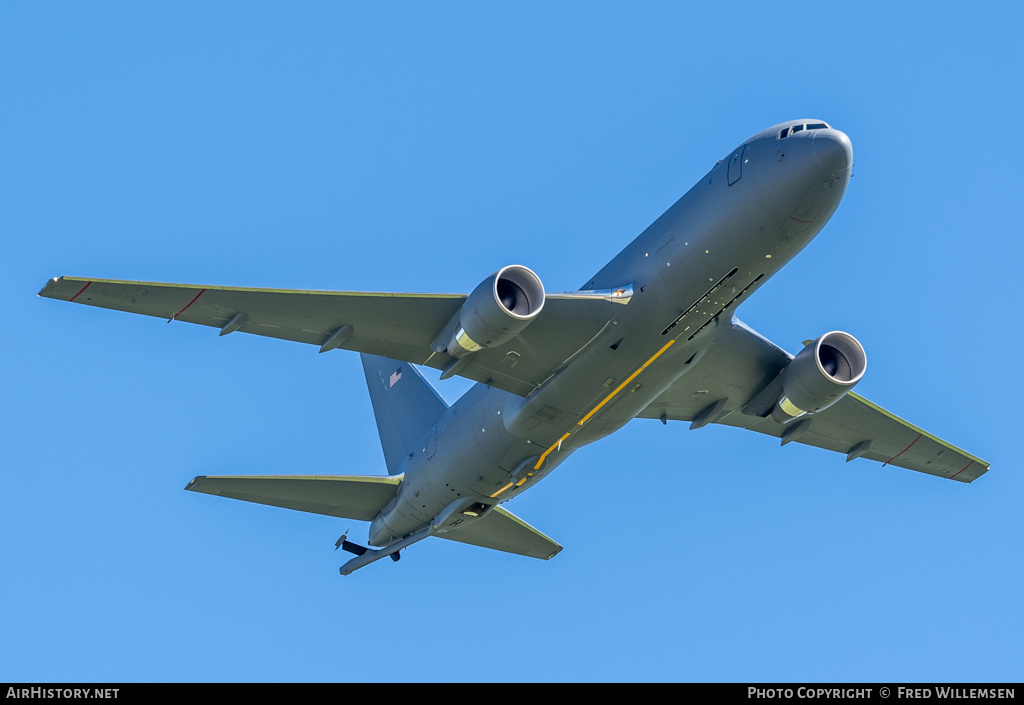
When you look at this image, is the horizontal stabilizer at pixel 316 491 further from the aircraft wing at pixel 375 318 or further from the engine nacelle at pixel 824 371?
the engine nacelle at pixel 824 371

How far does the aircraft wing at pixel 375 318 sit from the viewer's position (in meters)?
26.9

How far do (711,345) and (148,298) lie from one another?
1466 cm

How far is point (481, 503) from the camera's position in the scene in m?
33.1

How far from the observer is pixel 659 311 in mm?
28109

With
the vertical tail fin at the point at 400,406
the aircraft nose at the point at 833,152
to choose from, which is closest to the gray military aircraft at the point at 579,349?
the aircraft nose at the point at 833,152

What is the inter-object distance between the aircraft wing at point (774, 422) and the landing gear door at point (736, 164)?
5.55 m

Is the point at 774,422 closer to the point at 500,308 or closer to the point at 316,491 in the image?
the point at 500,308

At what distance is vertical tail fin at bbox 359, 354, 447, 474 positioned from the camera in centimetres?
3712

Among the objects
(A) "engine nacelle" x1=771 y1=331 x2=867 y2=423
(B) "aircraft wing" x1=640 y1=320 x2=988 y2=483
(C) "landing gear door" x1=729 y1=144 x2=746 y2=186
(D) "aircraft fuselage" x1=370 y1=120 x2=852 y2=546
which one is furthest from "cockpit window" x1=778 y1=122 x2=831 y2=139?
(A) "engine nacelle" x1=771 y1=331 x2=867 y2=423

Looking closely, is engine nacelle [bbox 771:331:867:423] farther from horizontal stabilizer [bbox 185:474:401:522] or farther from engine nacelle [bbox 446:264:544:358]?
horizontal stabilizer [bbox 185:474:401:522]

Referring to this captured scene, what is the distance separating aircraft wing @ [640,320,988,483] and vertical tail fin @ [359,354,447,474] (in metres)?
7.06

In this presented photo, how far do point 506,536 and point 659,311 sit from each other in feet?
37.8
